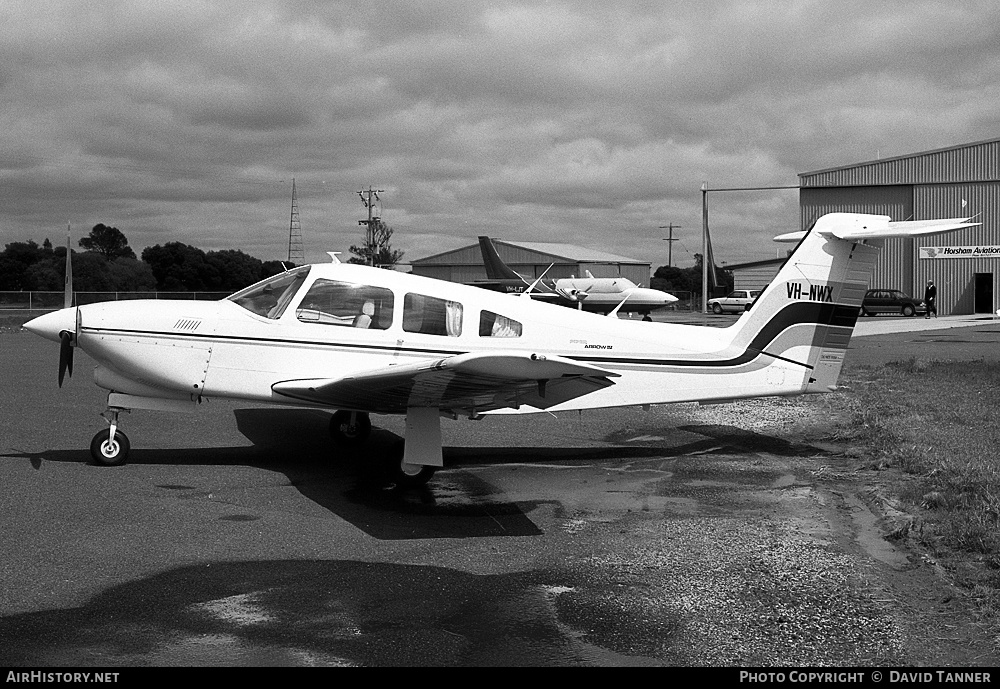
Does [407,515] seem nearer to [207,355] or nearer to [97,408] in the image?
[207,355]

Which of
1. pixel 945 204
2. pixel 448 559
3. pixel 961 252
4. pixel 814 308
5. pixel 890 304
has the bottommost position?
pixel 448 559

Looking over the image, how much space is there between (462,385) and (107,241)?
110727mm

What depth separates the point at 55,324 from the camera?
848 centimetres

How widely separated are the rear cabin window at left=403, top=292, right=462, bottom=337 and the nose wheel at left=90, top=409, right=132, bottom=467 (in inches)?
122

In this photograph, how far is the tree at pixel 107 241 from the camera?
104450 mm

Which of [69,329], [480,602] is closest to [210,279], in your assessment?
[69,329]

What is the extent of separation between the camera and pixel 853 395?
14.1 meters

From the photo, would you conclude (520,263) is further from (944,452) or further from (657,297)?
(944,452)

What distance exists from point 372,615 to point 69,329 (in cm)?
533

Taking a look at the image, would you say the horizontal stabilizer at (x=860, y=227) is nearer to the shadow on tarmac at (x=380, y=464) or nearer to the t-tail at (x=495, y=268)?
the shadow on tarmac at (x=380, y=464)

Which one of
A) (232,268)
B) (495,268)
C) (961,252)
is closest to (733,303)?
(961,252)

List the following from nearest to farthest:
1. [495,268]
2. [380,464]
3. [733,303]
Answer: [380,464] < [495,268] < [733,303]

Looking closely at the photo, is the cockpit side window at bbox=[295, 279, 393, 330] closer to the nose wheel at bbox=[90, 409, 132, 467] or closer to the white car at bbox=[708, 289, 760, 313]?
the nose wheel at bbox=[90, 409, 132, 467]

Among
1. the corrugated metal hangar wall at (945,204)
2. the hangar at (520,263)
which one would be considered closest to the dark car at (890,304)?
the corrugated metal hangar wall at (945,204)
